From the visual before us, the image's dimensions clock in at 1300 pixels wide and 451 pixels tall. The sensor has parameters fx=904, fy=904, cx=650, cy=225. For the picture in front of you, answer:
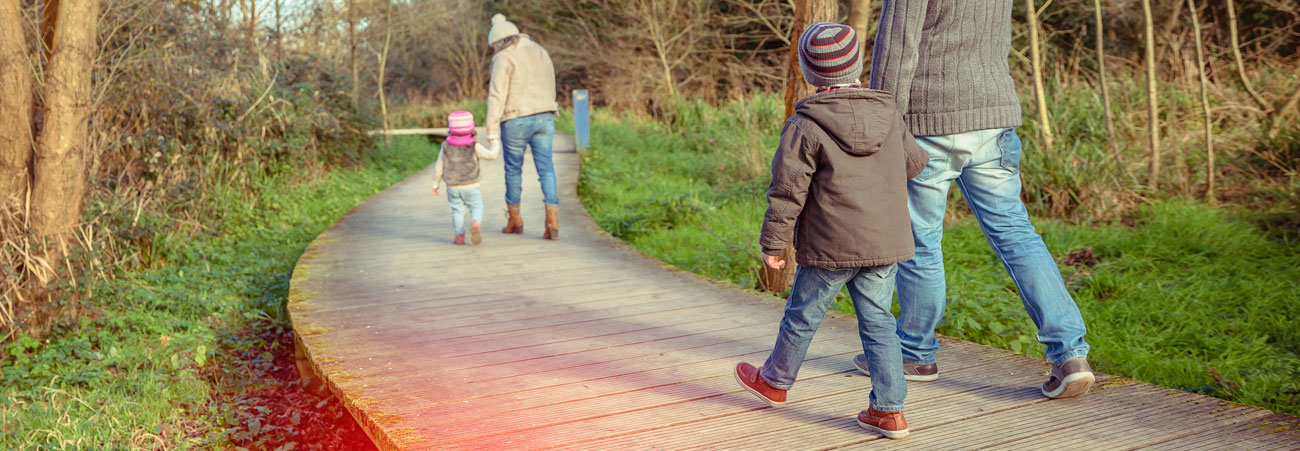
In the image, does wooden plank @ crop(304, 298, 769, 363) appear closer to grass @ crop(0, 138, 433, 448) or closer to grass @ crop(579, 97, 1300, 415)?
grass @ crop(0, 138, 433, 448)

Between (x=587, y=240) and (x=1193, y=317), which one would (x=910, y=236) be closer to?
(x=1193, y=317)

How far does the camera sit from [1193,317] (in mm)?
4762

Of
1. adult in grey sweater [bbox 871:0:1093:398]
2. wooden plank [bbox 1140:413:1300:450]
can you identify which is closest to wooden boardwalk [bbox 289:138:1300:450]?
wooden plank [bbox 1140:413:1300:450]

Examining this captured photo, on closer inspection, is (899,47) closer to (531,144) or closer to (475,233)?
(531,144)

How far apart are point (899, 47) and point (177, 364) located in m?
4.27

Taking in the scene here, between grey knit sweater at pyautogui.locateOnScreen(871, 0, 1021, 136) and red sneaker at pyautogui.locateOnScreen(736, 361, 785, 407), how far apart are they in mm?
987

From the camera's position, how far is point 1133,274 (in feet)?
18.4

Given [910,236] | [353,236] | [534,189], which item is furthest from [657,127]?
[910,236]

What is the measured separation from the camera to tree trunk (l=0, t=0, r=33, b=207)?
5547mm

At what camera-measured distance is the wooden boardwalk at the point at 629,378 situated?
2906 millimetres

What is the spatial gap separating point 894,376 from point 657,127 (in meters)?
15.2

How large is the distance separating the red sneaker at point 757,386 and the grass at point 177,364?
7.10 feet

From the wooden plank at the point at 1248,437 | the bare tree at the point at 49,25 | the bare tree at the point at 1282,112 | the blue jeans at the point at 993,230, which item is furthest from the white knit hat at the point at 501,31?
the bare tree at the point at 1282,112

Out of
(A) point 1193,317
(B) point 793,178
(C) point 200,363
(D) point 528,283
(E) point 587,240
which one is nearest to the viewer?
(B) point 793,178
